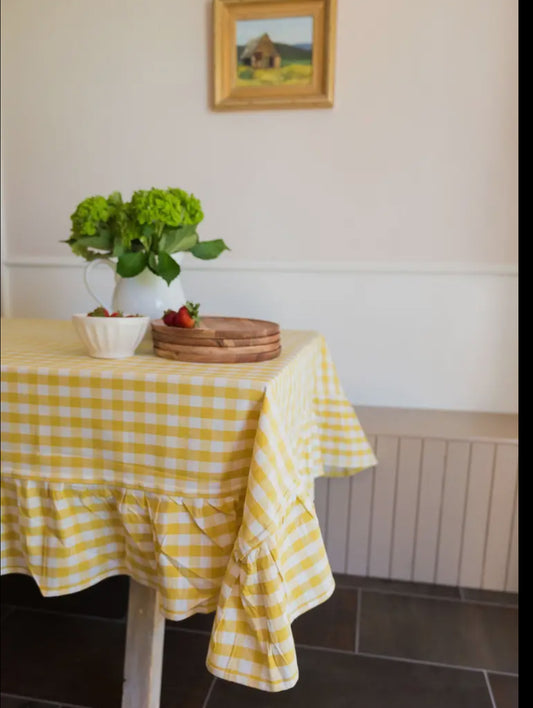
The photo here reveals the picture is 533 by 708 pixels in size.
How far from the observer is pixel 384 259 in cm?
177

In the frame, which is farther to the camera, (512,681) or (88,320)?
(512,681)

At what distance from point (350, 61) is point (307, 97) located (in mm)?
164

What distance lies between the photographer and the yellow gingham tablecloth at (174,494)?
0.83 meters

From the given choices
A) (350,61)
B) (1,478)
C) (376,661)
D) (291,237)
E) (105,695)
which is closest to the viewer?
(1,478)

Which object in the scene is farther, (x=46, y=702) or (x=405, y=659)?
(x=405, y=659)

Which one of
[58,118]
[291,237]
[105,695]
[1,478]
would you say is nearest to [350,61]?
[291,237]

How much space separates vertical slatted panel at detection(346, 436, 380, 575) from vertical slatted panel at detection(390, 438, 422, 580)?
8 cm

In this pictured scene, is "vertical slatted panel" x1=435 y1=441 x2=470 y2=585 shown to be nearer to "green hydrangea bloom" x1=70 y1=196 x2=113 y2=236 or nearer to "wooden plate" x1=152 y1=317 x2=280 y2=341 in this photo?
"wooden plate" x1=152 y1=317 x2=280 y2=341

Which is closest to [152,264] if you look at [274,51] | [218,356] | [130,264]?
[130,264]

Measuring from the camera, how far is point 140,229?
1.11 m

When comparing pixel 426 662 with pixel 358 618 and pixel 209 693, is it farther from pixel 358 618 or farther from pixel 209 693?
pixel 209 693

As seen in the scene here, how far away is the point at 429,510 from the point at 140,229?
1106mm

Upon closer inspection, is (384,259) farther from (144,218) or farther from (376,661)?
(376,661)

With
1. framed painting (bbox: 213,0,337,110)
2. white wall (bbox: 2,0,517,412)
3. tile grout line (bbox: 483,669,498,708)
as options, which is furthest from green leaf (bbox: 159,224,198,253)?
tile grout line (bbox: 483,669,498,708)
